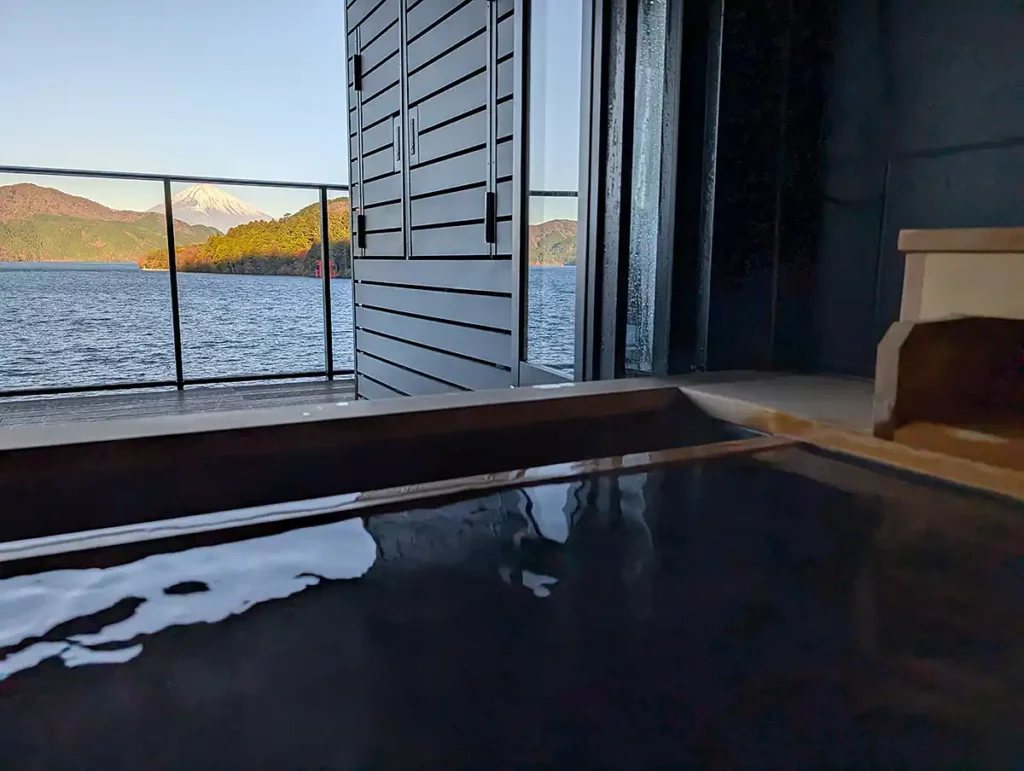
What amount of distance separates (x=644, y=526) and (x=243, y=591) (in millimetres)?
446

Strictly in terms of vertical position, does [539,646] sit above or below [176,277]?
below

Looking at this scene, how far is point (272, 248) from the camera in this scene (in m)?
6.86

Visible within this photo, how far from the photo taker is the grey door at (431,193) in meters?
2.67

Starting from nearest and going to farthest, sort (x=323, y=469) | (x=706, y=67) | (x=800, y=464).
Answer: (x=800, y=464) < (x=323, y=469) < (x=706, y=67)

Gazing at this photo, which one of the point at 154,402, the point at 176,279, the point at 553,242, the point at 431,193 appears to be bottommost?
the point at 154,402

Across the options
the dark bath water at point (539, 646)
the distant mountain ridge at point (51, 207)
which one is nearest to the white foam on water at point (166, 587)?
the dark bath water at point (539, 646)

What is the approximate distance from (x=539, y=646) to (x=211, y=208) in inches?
227

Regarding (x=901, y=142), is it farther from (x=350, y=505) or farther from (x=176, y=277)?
(x=176, y=277)

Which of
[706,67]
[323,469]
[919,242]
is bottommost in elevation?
[323,469]

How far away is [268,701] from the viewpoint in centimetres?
49

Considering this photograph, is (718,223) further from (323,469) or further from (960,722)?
(960,722)

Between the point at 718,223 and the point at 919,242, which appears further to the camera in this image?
the point at 718,223

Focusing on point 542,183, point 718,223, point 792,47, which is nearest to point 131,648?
point 718,223

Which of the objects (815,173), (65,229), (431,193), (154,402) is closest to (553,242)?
(815,173)
